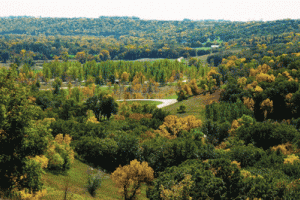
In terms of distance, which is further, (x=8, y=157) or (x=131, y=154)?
(x=131, y=154)

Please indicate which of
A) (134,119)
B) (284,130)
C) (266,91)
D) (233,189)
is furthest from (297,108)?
(233,189)

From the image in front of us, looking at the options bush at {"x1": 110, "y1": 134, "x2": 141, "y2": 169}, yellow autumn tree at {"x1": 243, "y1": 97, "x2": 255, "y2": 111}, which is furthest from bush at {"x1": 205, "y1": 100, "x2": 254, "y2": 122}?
bush at {"x1": 110, "y1": 134, "x2": 141, "y2": 169}

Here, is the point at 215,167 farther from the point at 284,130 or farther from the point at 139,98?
the point at 139,98

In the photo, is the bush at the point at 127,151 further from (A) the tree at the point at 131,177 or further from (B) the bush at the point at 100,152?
(A) the tree at the point at 131,177

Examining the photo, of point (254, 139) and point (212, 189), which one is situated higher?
point (212, 189)

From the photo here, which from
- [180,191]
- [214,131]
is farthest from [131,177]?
[214,131]

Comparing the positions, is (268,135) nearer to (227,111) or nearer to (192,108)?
(227,111)

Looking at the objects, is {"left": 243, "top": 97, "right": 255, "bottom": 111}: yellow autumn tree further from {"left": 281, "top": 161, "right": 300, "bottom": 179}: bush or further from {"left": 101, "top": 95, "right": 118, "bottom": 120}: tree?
{"left": 281, "top": 161, "right": 300, "bottom": 179}: bush
